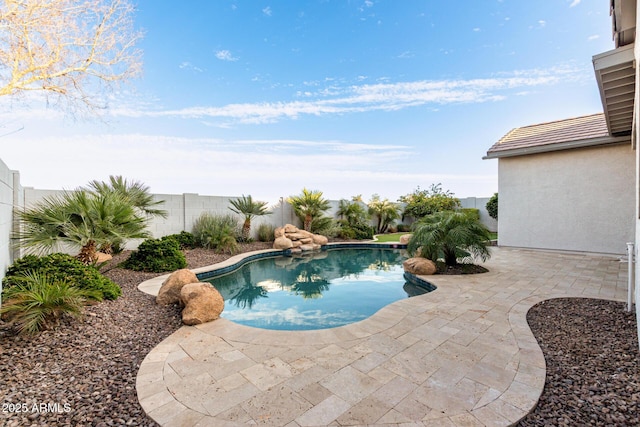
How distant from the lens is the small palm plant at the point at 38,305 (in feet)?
10.1

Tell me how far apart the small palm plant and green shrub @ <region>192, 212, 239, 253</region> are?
6.29m

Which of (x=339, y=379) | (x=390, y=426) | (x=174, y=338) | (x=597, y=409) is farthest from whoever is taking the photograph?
(x=174, y=338)

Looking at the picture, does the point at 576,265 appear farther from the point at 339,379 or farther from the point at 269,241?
the point at 269,241

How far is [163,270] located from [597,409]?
7.55 meters

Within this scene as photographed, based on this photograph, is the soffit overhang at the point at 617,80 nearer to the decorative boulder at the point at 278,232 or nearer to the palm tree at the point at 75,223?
the palm tree at the point at 75,223

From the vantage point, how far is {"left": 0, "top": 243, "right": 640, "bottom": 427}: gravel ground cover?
2010mm

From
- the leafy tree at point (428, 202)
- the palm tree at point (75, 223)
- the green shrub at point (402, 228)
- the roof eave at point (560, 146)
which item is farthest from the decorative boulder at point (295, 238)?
the leafy tree at point (428, 202)

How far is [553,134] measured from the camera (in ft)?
31.9

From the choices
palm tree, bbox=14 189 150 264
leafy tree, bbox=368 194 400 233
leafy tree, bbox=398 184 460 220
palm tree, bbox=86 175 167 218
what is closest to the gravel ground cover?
palm tree, bbox=14 189 150 264

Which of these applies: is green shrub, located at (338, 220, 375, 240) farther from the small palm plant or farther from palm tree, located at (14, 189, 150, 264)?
the small palm plant

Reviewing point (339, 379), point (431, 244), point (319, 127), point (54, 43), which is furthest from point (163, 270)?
point (319, 127)

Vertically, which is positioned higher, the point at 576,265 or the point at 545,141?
the point at 545,141

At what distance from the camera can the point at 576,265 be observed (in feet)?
23.8

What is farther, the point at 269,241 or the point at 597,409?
the point at 269,241
